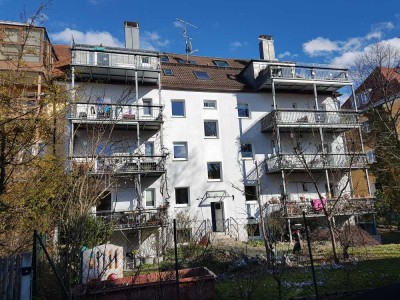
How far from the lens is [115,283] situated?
743 centimetres

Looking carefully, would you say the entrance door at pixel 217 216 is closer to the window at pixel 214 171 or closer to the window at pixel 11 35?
the window at pixel 214 171

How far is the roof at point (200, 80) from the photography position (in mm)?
23953

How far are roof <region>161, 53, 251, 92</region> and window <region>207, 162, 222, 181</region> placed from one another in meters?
5.53

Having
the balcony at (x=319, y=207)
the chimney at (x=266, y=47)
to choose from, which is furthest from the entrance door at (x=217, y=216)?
the chimney at (x=266, y=47)

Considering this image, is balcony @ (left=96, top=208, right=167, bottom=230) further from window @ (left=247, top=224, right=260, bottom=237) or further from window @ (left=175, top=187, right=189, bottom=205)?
Result: window @ (left=247, top=224, right=260, bottom=237)

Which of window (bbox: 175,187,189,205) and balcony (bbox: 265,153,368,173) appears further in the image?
balcony (bbox: 265,153,368,173)

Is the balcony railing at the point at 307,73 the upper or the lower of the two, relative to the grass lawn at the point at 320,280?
upper

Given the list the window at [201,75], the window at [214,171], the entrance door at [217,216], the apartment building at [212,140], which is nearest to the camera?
the apartment building at [212,140]

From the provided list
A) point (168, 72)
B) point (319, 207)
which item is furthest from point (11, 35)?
point (319, 207)

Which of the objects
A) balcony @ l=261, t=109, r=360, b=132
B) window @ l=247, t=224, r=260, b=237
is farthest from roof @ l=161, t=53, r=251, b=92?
window @ l=247, t=224, r=260, b=237

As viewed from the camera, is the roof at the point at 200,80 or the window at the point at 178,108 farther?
A: the roof at the point at 200,80

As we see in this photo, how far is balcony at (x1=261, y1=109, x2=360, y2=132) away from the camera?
907 inches

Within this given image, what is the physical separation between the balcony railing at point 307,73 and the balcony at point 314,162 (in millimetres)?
6038

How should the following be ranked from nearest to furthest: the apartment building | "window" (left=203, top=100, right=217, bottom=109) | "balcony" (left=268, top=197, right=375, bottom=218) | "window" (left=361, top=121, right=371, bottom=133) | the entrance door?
1. the apartment building
2. "balcony" (left=268, top=197, right=375, bottom=218)
3. the entrance door
4. "window" (left=203, top=100, right=217, bottom=109)
5. "window" (left=361, top=121, right=371, bottom=133)
